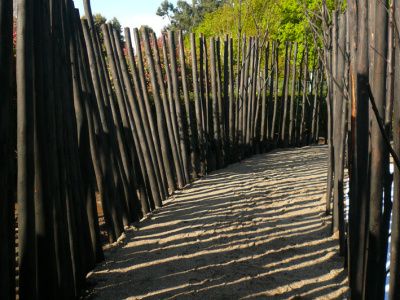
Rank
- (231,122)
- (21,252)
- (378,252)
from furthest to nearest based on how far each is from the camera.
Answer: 1. (231,122)
2. (21,252)
3. (378,252)

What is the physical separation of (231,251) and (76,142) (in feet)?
4.07

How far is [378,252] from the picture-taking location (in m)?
1.78

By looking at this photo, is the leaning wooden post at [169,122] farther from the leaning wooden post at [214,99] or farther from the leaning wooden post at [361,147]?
the leaning wooden post at [361,147]

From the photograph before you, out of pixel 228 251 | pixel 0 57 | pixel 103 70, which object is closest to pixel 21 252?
pixel 0 57

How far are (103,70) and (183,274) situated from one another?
163 centimetres

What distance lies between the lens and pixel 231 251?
10.9ft

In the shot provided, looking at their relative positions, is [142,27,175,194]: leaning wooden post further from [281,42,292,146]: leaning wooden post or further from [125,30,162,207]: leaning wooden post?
[281,42,292,146]: leaning wooden post

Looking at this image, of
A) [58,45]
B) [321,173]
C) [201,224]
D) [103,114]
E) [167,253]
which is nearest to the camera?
[58,45]

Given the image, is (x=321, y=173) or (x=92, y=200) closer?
(x=92, y=200)

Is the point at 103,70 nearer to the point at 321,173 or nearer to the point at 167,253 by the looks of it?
the point at 167,253

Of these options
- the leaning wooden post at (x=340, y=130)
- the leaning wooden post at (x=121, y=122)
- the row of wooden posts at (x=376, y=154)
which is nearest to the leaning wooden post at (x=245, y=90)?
the leaning wooden post at (x=121, y=122)

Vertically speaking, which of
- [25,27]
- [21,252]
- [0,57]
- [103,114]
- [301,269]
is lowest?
[301,269]

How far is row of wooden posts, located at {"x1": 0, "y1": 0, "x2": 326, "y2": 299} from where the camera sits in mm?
2080

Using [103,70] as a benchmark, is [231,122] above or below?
below
